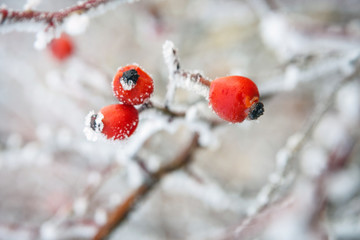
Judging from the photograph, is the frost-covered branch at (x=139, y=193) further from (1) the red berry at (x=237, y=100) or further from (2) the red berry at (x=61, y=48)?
(2) the red berry at (x=61, y=48)

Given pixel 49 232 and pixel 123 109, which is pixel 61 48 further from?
pixel 123 109

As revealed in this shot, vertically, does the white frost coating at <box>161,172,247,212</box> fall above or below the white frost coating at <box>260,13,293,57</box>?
below

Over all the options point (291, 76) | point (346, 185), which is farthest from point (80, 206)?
point (346, 185)

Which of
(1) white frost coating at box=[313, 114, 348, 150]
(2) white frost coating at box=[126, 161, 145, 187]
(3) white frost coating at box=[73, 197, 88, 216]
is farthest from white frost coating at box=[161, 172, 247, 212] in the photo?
(1) white frost coating at box=[313, 114, 348, 150]

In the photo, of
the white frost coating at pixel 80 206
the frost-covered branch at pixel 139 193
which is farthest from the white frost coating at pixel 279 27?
the white frost coating at pixel 80 206

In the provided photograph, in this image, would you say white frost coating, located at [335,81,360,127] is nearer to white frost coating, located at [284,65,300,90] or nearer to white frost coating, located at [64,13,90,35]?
white frost coating, located at [284,65,300,90]

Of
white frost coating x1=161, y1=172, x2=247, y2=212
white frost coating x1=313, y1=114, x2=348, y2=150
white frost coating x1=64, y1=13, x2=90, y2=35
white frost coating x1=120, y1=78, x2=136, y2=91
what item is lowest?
white frost coating x1=120, y1=78, x2=136, y2=91
